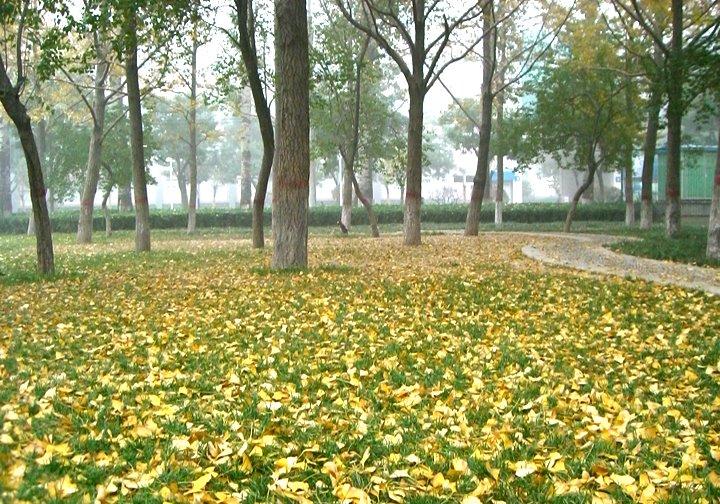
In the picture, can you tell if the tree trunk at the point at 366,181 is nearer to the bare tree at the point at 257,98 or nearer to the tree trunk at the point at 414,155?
the tree trunk at the point at 414,155

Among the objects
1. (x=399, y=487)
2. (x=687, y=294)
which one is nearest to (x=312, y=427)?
(x=399, y=487)

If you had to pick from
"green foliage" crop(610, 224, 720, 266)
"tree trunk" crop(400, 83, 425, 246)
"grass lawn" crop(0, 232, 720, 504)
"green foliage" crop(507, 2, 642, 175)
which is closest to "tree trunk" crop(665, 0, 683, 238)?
"green foliage" crop(610, 224, 720, 266)

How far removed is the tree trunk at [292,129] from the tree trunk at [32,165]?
11.7 feet

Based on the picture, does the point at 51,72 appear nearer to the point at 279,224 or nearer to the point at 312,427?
the point at 279,224

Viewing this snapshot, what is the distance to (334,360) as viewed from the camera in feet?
18.5

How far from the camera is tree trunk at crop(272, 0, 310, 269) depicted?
36.7 feet

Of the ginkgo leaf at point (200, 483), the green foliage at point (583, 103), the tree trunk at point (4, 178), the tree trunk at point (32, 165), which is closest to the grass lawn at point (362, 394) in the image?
the ginkgo leaf at point (200, 483)

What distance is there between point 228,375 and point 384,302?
3.56 meters

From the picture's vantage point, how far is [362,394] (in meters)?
4.67

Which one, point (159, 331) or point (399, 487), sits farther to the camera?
point (159, 331)

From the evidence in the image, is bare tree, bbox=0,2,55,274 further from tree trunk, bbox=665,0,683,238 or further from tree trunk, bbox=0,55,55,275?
tree trunk, bbox=665,0,683,238

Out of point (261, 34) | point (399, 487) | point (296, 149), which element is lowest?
point (399, 487)

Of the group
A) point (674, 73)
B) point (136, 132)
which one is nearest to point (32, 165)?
point (136, 132)

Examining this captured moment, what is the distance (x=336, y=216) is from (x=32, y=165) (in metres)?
22.0
